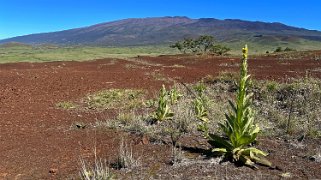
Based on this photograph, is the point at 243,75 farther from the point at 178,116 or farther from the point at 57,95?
the point at 57,95

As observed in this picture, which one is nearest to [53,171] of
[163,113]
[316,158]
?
[163,113]

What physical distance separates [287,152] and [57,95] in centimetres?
842

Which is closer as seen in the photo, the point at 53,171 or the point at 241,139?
the point at 241,139

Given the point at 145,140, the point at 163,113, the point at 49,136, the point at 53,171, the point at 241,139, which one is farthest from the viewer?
the point at 163,113

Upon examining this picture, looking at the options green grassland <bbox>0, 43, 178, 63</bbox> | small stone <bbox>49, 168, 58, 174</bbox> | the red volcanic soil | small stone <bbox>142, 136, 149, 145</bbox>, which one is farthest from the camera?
green grassland <bbox>0, 43, 178, 63</bbox>

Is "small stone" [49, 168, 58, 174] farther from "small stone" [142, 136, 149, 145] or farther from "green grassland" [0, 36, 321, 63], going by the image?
"green grassland" [0, 36, 321, 63]

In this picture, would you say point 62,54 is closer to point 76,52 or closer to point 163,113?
point 76,52

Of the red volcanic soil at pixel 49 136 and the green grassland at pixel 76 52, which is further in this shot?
the green grassland at pixel 76 52

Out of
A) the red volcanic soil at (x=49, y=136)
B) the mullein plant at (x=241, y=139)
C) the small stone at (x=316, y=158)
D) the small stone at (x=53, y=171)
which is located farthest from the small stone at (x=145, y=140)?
the small stone at (x=316, y=158)

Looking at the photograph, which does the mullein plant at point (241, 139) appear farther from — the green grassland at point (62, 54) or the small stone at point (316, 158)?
the green grassland at point (62, 54)

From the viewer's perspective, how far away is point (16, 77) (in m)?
16.7

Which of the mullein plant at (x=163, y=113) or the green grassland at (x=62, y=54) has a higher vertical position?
the mullein plant at (x=163, y=113)

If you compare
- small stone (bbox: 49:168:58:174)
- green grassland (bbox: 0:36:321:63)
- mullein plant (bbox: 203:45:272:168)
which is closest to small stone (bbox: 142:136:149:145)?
mullein plant (bbox: 203:45:272:168)

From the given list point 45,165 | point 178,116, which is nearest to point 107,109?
point 178,116
